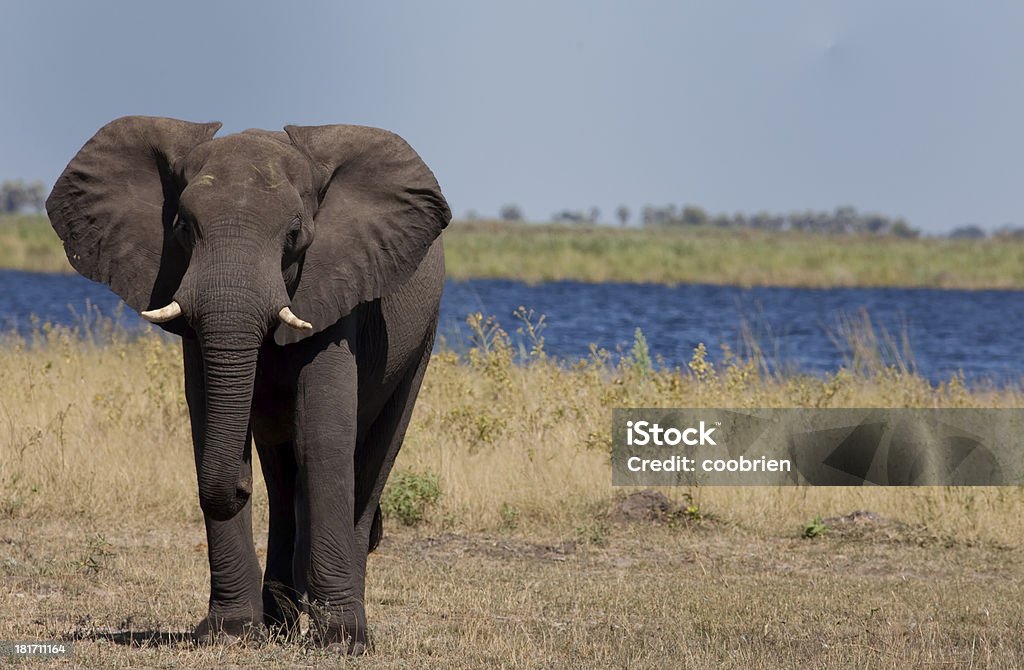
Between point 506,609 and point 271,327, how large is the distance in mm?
3020

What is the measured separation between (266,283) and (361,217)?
87 centimetres

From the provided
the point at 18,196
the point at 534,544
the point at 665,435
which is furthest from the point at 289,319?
the point at 18,196

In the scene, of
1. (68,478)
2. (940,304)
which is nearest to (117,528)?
(68,478)

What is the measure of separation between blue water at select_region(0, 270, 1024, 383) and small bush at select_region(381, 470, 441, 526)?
33.1 ft

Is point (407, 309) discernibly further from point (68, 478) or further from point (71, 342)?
point (71, 342)

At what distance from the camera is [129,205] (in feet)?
22.6

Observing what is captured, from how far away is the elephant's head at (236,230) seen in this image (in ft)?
20.5

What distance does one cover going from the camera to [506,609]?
8781 millimetres

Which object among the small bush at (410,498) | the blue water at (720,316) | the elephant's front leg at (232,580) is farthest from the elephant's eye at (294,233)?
the blue water at (720,316)

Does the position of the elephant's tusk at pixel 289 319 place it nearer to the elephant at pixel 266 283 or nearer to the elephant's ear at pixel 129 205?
the elephant at pixel 266 283

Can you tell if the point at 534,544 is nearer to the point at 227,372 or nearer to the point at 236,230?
the point at 227,372

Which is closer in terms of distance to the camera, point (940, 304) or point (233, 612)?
point (233, 612)

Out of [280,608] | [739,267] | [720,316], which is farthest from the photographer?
[739,267]
